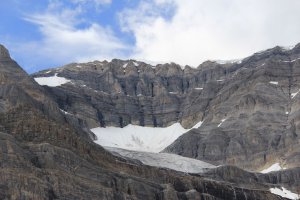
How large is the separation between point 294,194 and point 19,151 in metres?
97.6

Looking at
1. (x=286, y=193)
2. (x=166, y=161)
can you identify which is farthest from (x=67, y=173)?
(x=166, y=161)

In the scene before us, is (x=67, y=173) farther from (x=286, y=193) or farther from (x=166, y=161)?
(x=166, y=161)

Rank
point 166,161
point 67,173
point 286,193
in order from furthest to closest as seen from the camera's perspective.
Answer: point 166,161 → point 286,193 → point 67,173

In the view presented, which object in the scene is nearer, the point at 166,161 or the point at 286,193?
the point at 286,193

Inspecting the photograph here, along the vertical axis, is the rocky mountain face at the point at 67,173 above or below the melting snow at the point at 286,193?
above

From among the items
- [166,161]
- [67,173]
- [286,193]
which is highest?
[166,161]

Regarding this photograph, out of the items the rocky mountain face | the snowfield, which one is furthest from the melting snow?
the rocky mountain face

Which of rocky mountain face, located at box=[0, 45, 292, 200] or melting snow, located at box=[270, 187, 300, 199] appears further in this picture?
melting snow, located at box=[270, 187, 300, 199]

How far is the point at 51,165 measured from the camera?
10050 cm

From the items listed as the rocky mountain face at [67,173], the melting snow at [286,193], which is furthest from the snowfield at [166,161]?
the rocky mountain face at [67,173]

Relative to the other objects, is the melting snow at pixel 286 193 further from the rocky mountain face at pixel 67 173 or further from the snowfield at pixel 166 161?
the rocky mountain face at pixel 67 173

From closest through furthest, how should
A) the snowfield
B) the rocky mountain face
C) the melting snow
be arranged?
the rocky mountain face, the melting snow, the snowfield

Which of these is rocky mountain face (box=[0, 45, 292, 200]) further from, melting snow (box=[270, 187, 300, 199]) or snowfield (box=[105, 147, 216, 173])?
snowfield (box=[105, 147, 216, 173])

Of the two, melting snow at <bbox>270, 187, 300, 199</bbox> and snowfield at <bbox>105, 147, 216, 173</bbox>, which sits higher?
snowfield at <bbox>105, 147, 216, 173</bbox>
